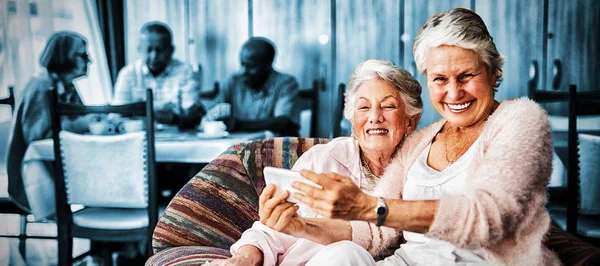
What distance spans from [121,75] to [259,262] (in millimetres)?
3170

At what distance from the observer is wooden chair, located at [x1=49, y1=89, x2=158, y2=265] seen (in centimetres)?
263

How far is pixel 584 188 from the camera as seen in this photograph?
9.43 ft

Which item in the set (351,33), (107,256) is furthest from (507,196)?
(351,33)

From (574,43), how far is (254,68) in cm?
229

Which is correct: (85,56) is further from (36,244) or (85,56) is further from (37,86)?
(36,244)

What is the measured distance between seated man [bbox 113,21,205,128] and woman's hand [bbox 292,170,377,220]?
10.2ft

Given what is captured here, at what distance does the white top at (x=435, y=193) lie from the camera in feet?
4.38

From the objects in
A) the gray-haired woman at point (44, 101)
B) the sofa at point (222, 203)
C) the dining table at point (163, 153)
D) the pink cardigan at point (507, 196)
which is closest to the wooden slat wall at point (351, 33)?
the gray-haired woman at point (44, 101)

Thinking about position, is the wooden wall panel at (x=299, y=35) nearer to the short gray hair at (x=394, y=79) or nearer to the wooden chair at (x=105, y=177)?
the wooden chair at (x=105, y=177)

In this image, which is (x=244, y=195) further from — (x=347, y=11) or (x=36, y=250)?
(x=347, y=11)

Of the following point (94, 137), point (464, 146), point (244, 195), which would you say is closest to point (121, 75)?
point (94, 137)

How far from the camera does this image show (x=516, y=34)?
4.09 meters

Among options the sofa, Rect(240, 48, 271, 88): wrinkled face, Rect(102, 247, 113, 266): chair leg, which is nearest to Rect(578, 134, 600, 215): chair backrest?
the sofa

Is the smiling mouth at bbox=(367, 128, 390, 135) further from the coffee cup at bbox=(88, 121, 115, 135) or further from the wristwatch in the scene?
the coffee cup at bbox=(88, 121, 115, 135)
